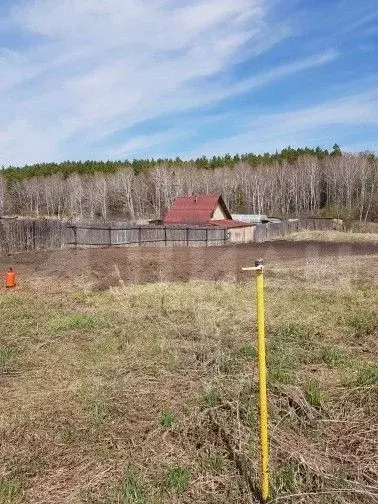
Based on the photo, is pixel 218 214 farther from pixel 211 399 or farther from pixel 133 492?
pixel 133 492

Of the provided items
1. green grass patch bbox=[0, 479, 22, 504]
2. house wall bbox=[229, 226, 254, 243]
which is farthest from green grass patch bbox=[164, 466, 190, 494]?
house wall bbox=[229, 226, 254, 243]

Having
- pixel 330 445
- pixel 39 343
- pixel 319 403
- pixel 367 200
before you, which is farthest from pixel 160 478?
pixel 367 200

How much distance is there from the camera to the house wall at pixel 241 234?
34.6 meters

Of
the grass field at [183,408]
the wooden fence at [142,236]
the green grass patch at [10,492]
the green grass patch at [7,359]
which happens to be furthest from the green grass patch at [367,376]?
the wooden fence at [142,236]

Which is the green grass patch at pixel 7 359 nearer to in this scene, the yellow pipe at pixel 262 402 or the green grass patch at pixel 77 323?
the green grass patch at pixel 77 323

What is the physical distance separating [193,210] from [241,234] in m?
6.32

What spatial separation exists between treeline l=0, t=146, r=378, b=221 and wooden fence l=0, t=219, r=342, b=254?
3446 centimetres

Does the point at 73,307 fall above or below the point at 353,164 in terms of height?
below

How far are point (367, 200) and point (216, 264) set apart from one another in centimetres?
5214

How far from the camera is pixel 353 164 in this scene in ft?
209

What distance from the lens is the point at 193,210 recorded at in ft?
133

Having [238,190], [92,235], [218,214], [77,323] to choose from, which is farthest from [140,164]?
[77,323]

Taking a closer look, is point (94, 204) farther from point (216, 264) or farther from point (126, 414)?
point (126, 414)

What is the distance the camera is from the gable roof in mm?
39844
